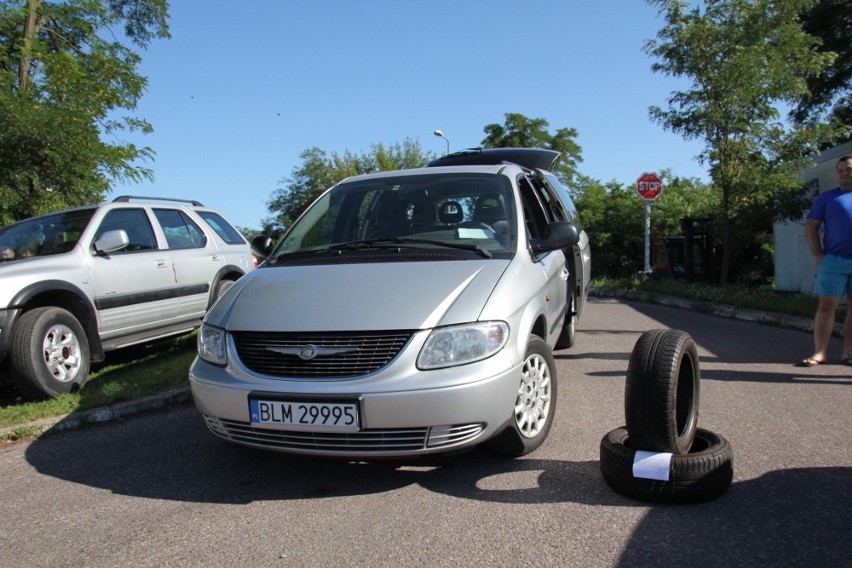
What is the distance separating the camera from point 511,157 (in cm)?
837

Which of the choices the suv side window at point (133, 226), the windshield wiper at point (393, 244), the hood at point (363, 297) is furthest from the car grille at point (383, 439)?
the suv side window at point (133, 226)

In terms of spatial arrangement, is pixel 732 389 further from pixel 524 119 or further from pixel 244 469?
pixel 524 119

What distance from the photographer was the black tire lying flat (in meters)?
3.08

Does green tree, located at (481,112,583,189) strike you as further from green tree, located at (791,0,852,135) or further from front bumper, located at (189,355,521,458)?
front bumper, located at (189,355,521,458)

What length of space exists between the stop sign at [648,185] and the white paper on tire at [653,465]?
12433 millimetres

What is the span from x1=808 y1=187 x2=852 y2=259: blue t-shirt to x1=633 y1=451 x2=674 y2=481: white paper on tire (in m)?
3.97

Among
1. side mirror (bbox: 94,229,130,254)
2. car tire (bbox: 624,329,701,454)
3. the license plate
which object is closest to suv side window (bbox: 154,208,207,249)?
Result: side mirror (bbox: 94,229,130,254)

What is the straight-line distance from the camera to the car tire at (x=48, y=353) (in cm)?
521

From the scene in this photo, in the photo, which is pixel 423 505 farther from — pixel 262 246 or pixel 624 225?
pixel 624 225

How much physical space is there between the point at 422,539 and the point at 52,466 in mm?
2610

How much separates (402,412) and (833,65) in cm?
1678

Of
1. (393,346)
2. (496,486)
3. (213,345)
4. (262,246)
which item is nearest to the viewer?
(393,346)

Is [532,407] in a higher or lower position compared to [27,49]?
lower

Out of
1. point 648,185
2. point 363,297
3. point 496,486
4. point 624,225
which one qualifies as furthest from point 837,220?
point 624,225
